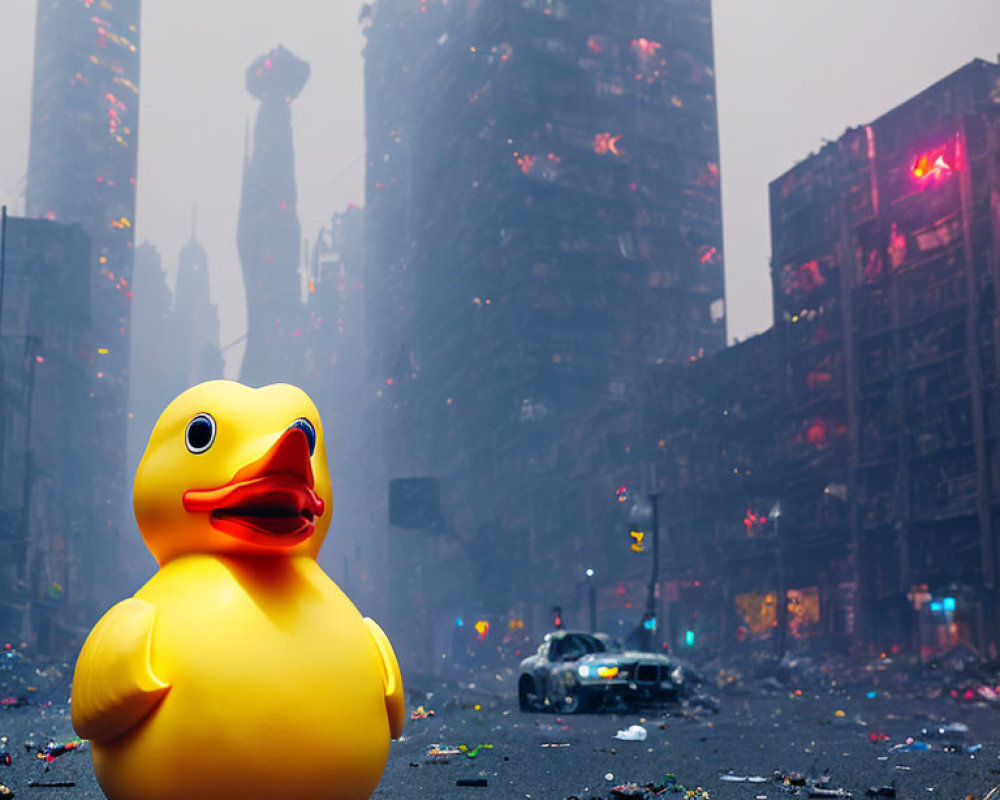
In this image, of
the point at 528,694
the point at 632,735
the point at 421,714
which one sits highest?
the point at 632,735

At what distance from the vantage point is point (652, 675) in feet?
53.8

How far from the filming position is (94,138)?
160 metres

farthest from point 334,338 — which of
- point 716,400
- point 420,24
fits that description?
point 716,400

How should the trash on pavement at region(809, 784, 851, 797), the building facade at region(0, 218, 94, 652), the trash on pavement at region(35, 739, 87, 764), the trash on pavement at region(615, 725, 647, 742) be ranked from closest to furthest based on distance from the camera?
the trash on pavement at region(809, 784, 851, 797) → the trash on pavement at region(35, 739, 87, 764) → the trash on pavement at region(615, 725, 647, 742) → the building facade at region(0, 218, 94, 652)

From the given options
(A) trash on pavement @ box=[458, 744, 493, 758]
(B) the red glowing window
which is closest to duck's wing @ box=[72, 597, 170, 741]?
(A) trash on pavement @ box=[458, 744, 493, 758]

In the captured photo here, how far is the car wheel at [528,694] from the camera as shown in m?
17.7

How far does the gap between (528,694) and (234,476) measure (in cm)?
1402

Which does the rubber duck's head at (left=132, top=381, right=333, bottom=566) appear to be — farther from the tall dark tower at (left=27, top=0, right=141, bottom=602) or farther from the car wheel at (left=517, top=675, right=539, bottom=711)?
the tall dark tower at (left=27, top=0, right=141, bottom=602)

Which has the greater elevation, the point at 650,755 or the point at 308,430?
the point at 308,430

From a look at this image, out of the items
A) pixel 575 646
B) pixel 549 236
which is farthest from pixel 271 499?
pixel 549 236

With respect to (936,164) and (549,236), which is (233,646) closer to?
(936,164)

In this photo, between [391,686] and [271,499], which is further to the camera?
[391,686]

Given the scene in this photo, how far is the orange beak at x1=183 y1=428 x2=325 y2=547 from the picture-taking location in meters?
4.48

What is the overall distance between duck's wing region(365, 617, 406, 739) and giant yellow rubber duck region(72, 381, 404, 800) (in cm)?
1
